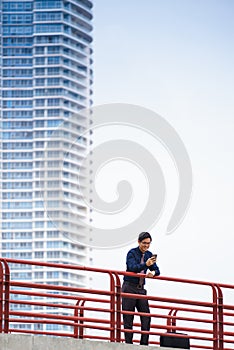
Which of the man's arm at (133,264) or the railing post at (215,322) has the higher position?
the man's arm at (133,264)

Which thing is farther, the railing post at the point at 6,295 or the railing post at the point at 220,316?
the railing post at the point at 220,316

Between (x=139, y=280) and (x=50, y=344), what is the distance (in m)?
2.05

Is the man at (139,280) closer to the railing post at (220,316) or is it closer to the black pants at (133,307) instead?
the black pants at (133,307)

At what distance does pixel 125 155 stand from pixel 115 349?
16323 cm

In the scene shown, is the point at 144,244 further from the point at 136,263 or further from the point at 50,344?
the point at 50,344

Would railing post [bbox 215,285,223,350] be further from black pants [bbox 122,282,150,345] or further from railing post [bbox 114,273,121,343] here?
railing post [bbox 114,273,121,343]

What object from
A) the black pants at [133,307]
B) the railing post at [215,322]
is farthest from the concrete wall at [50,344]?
the railing post at [215,322]

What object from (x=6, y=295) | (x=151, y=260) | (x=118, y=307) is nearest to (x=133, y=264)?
(x=151, y=260)

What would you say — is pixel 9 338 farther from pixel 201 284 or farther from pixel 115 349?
pixel 201 284

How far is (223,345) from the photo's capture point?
17.6 meters

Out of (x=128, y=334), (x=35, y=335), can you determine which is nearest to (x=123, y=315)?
(x=128, y=334)

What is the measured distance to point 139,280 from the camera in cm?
1666

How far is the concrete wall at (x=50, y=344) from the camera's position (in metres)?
14.8

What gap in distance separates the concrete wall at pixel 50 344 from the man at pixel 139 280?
30.2 inches
